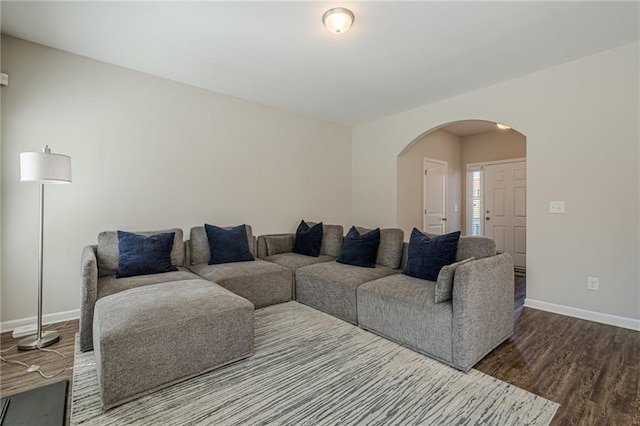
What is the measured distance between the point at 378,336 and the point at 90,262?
7.75 feet

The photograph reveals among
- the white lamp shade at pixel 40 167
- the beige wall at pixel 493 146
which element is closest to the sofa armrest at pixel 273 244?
the white lamp shade at pixel 40 167

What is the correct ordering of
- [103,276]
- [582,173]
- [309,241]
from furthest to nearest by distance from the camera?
[309,241] → [582,173] → [103,276]

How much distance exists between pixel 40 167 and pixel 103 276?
1075mm

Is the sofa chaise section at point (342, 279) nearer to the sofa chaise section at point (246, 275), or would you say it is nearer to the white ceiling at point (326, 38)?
the sofa chaise section at point (246, 275)

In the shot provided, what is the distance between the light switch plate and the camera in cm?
315

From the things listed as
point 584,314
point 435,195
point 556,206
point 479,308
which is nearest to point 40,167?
point 479,308

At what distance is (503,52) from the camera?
287 cm

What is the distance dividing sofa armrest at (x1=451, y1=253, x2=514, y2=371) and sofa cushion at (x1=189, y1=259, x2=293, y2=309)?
188cm

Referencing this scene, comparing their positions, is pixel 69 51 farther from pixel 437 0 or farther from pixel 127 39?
pixel 437 0

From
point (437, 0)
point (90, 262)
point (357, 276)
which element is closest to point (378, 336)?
point (357, 276)

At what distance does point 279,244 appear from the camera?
424 centimetres

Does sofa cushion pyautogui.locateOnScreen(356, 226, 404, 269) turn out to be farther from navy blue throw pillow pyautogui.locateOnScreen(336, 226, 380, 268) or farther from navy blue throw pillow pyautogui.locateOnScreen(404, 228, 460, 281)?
navy blue throw pillow pyautogui.locateOnScreen(404, 228, 460, 281)

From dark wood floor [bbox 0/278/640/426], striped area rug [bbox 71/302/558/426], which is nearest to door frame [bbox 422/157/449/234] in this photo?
dark wood floor [bbox 0/278/640/426]

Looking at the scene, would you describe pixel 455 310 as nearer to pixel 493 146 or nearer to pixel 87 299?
pixel 87 299
